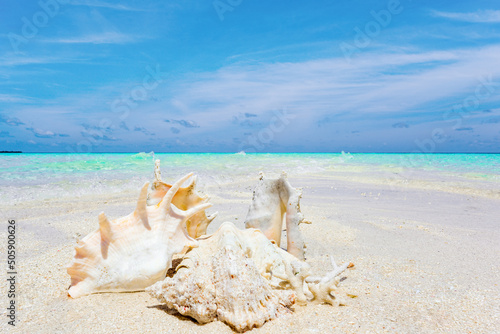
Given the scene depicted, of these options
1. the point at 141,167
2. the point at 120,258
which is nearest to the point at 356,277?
the point at 120,258

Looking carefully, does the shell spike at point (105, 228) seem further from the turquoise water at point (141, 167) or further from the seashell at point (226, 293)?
the turquoise water at point (141, 167)

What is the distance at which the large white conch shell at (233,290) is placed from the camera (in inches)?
82.5

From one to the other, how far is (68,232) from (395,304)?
486 centimetres

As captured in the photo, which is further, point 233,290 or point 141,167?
point 141,167

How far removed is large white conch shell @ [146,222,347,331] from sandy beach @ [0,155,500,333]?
0.10 meters

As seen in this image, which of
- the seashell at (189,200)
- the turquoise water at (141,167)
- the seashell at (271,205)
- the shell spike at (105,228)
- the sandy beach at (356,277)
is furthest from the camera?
the turquoise water at (141,167)

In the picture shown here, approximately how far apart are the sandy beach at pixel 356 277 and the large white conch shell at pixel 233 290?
0.32ft

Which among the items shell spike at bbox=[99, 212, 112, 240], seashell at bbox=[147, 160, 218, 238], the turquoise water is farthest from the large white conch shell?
the turquoise water

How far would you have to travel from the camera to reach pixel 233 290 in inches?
81.8

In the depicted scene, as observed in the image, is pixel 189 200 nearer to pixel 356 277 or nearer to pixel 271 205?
pixel 271 205

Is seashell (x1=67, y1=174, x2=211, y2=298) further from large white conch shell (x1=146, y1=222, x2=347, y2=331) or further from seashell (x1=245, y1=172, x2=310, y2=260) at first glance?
seashell (x1=245, y1=172, x2=310, y2=260)

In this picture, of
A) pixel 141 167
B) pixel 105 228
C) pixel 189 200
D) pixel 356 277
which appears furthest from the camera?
pixel 141 167

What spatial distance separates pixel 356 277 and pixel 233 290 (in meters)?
1.78

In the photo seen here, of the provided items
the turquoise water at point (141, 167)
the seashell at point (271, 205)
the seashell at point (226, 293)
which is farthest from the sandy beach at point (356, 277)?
the turquoise water at point (141, 167)
